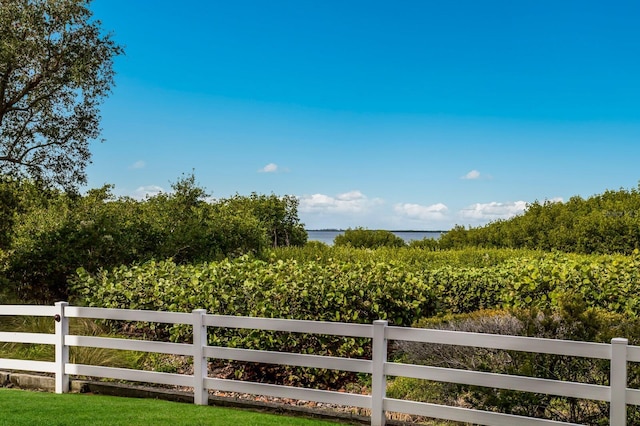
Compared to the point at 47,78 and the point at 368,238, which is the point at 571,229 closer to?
the point at 368,238

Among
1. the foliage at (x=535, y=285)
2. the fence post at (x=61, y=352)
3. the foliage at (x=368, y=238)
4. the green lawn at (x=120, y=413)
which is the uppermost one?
the foliage at (x=368, y=238)

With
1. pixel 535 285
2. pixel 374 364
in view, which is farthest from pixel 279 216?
pixel 374 364

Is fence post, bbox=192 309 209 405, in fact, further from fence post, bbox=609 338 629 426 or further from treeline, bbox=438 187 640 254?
treeline, bbox=438 187 640 254

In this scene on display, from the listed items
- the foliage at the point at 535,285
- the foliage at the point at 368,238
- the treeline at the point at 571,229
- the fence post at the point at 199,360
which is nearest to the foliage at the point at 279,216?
the foliage at the point at 368,238

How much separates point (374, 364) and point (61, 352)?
16.3 feet

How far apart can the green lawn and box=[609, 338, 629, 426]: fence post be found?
2964 mm

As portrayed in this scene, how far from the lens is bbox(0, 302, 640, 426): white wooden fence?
19.9 ft

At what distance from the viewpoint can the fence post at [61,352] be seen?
29.6 feet

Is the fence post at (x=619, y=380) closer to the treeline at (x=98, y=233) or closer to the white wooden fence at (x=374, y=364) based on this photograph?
the white wooden fence at (x=374, y=364)

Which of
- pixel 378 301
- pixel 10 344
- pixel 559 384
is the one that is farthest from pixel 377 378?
pixel 10 344

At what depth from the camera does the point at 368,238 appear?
2841 cm

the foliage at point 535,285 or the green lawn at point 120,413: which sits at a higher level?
the foliage at point 535,285

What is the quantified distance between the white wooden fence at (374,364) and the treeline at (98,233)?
6703 mm

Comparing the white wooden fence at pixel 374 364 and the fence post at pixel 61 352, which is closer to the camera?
the white wooden fence at pixel 374 364
